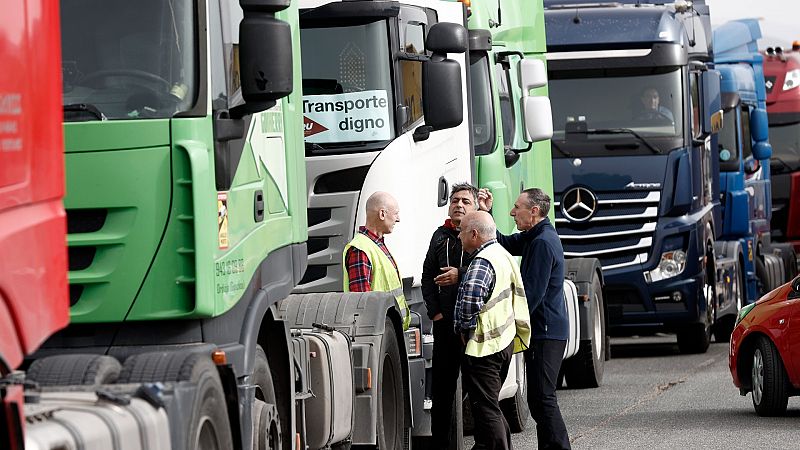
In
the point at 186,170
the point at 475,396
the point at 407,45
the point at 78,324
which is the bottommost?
the point at 475,396

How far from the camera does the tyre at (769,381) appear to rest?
13.4 meters

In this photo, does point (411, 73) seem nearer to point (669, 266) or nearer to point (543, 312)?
point (543, 312)

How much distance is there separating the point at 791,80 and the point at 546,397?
20.8 meters

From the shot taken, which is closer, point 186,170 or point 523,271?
point 186,170

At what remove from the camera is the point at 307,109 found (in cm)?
1100

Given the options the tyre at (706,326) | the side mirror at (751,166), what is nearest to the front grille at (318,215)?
the tyre at (706,326)

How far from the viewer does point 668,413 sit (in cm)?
1416

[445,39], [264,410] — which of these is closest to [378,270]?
[445,39]

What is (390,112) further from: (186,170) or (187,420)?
(187,420)

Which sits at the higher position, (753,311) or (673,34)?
(673,34)

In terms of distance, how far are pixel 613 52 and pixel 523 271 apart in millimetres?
8330

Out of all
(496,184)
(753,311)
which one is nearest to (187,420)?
(496,184)

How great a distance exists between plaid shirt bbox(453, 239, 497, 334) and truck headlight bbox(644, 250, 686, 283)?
31.2 ft

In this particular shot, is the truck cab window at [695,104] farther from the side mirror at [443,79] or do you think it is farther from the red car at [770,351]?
the side mirror at [443,79]
